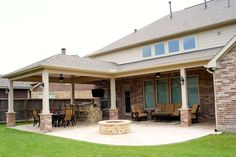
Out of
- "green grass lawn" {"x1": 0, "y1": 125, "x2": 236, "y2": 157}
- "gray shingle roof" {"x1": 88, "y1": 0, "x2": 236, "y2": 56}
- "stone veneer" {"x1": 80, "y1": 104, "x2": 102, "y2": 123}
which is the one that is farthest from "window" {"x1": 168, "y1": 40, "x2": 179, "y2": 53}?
"green grass lawn" {"x1": 0, "y1": 125, "x2": 236, "y2": 157}

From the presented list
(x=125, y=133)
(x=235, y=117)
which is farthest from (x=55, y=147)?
(x=235, y=117)

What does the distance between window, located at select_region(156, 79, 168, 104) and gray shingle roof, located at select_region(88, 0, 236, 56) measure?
9.76ft

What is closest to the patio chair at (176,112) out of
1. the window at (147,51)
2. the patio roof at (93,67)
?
the patio roof at (93,67)

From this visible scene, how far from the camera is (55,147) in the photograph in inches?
328

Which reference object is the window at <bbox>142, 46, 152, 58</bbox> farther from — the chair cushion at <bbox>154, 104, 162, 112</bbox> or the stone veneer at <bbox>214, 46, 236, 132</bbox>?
the stone veneer at <bbox>214, 46, 236, 132</bbox>

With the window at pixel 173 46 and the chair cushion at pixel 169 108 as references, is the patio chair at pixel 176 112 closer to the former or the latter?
the chair cushion at pixel 169 108

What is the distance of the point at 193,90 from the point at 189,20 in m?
5.23

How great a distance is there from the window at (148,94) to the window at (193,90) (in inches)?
117

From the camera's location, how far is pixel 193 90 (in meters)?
15.3

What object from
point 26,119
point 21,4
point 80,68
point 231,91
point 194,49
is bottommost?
point 26,119

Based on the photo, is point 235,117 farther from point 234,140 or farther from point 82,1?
point 82,1

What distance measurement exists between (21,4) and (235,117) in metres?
12.2

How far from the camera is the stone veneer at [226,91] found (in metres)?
10.1

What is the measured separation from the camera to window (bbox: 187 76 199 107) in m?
15.1
